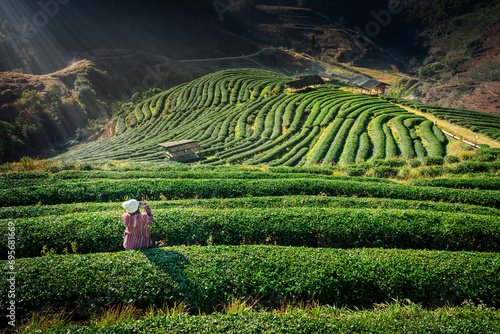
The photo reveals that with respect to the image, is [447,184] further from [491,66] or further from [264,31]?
[264,31]

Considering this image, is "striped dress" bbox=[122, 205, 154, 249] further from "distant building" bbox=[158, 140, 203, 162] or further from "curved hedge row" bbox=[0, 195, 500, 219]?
"distant building" bbox=[158, 140, 203, 162]

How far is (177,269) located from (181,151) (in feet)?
96.6

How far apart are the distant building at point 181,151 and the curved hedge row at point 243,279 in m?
27.8

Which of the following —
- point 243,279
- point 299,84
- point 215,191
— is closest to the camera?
point 243,279

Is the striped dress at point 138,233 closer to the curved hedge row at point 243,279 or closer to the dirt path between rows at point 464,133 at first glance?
the curved hedge row at point 243,279

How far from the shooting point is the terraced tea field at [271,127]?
33.4 metres

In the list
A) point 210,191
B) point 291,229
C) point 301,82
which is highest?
point 301,82

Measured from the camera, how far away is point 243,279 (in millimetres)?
8336

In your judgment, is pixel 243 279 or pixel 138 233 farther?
pixel 138 233

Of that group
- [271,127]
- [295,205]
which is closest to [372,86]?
A: [271,127]

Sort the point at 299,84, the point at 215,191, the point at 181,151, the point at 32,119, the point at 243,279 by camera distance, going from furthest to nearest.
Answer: the point at 32,119 < the point at 299,84 < the point at 181,151 < the point at 215,191 < the point at 243,279

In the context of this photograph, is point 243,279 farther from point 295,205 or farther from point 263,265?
point 295,205

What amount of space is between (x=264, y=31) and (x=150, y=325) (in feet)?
574

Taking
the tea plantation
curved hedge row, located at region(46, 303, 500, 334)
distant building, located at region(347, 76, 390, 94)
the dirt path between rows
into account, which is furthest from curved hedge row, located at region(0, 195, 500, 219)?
distant building, located at region(347, 76, 390, 94)
